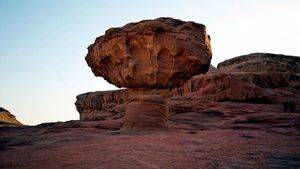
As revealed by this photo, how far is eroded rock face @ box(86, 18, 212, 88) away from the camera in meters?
11.8

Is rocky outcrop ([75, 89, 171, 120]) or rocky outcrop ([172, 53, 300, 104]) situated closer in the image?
rocky outcrop ([172, 53, 300, 104])

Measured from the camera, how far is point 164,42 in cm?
1186

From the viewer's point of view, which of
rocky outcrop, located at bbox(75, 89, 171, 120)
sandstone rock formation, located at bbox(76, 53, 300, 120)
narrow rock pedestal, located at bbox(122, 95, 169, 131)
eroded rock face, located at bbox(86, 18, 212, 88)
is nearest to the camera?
narrow rock pedestal, located at bbox(122, 95, 169, 131)

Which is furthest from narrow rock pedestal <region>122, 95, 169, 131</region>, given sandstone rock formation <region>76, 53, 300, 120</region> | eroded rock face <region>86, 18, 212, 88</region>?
sandstone rock formation <region>76, 53, 300, 120</region>

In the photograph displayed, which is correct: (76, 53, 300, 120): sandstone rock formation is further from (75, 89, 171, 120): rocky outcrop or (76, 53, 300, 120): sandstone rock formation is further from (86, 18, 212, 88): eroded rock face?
(75, 89, 171, 120): rocky outcrop

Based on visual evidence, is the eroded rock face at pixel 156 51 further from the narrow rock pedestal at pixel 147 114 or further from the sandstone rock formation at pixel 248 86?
the sandstone rock formation at pixel 248 86

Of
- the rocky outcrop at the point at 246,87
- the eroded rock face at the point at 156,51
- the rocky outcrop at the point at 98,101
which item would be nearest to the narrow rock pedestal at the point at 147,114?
the eroded rock face at the point at 156,51

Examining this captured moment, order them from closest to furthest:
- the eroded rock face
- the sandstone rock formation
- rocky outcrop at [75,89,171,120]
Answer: the eroded rock face
the sandstone rock formation
rocky outcrop at [75,89,171,120]

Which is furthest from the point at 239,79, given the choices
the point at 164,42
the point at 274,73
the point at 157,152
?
the point at 157,152

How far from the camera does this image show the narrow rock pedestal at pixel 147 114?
456 inches

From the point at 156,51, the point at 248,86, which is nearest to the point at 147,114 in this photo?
the point at 156,51

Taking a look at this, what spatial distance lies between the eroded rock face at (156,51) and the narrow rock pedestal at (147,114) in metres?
0.62

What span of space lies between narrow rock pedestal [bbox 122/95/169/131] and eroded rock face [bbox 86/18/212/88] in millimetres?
620

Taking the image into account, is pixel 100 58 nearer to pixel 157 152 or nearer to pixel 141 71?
pixel 141 71
